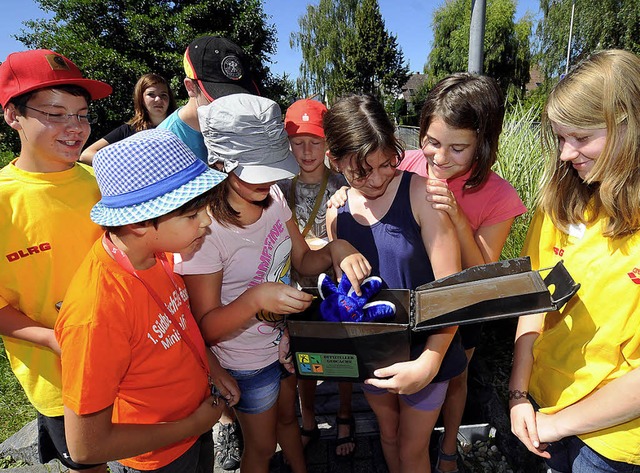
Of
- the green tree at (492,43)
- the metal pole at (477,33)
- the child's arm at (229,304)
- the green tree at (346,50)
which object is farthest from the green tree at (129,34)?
the green tree at (346,50)

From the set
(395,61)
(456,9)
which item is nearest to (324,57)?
(395,61)

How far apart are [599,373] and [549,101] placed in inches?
37.9

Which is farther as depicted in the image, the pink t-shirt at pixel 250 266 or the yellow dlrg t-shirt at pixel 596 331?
the pink t-shirt at pixel 250 266

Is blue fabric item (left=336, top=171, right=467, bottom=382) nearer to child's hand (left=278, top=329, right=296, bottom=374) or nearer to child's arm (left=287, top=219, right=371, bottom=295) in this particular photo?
child's arm (left=287, top=219, right=371, bottom=295)

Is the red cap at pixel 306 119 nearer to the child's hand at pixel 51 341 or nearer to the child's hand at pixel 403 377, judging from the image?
the child's hand at pixel 403 377

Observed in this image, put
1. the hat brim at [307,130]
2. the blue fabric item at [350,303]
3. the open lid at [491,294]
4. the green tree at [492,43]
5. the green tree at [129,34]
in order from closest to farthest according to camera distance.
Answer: the open lid at [491,294] < the blue fabric item at [350,303] < the hat brim at [307,130] < the green tree at [129,34] < the green tree at [492,43]

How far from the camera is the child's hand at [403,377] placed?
1570mm

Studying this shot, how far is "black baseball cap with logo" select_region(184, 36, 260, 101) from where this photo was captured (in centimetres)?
244

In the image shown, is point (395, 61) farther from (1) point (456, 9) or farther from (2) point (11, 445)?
(2) point (11, 445)

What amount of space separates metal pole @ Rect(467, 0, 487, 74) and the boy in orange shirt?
15.4 ft

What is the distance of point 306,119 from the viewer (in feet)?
9.00

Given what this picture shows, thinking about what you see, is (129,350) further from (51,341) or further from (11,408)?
(11,408)

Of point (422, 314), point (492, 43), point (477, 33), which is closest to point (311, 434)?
point (422, 314)

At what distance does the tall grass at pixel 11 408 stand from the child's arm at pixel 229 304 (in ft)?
8.23
